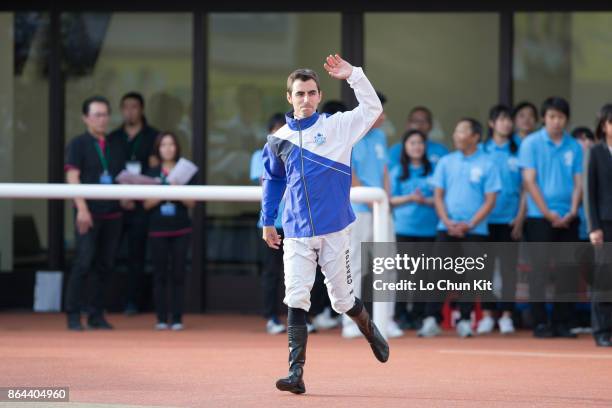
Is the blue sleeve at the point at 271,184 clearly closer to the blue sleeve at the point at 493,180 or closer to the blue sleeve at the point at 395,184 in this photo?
the blue sleeve at the point at 493,180

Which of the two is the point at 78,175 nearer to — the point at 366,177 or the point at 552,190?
the point at 366,177

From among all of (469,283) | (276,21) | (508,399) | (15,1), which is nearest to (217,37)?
(276,21)

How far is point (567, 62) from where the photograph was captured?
11750mm

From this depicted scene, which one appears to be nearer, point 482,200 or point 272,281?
point 482,200

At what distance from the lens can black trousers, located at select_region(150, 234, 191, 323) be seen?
10.4 meters

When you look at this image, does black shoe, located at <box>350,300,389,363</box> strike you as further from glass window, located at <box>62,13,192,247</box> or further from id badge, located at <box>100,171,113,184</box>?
glass window, located at <box>62,13,192,247</box>

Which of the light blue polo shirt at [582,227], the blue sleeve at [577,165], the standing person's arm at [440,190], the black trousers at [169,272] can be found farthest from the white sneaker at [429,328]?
the black trousers at [169,272]

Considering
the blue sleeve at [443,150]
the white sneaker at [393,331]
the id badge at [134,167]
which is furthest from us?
the id badge at [134,167]

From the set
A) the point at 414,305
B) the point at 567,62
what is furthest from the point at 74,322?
the point at 567,62

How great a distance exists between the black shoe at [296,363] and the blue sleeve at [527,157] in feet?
12.0

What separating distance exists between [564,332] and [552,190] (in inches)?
44.8

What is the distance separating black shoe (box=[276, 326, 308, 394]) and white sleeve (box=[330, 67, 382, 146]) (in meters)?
1.10

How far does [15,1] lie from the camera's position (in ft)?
38.8

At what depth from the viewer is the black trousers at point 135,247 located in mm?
11555
